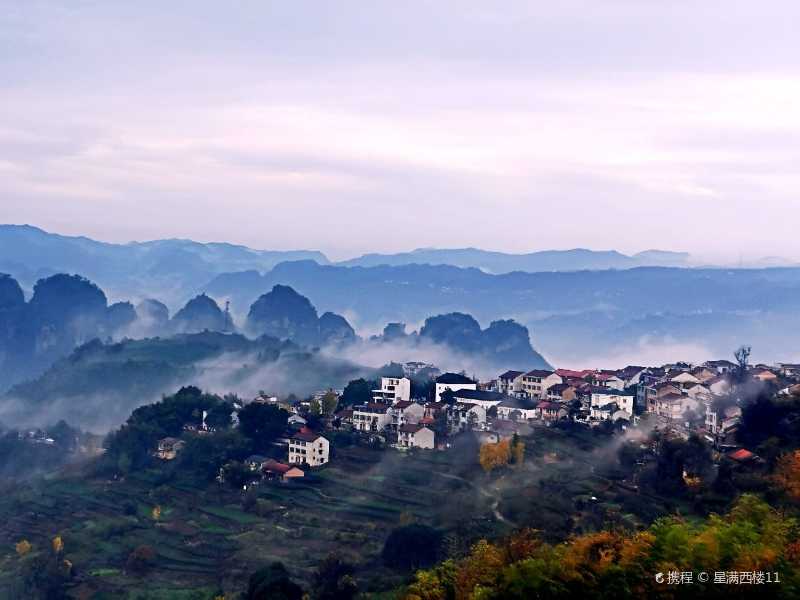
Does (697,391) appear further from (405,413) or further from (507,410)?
(405,413)

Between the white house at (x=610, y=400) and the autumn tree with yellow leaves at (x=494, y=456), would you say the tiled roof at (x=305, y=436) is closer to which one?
the autumn tree with yellow leaves at (x=494, y=456)

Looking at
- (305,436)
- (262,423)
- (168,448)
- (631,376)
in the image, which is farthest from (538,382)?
(168,448)

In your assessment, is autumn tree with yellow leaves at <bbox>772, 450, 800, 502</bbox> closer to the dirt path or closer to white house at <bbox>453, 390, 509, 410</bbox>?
the dirt path

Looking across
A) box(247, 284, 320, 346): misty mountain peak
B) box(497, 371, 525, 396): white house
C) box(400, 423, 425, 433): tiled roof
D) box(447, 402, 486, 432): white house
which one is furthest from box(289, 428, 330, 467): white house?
box(247, 284, 320, 346): misty mountain peak

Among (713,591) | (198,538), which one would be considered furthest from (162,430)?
(713,591)

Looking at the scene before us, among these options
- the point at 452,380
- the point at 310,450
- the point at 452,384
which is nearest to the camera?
the point at 310,450

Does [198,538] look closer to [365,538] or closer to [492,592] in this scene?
[365,538]
